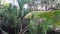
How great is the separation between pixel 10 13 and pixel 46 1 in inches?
97.3

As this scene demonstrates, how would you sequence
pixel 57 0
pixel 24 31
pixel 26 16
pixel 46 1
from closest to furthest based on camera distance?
pixel 24 31, pixel 26 16, pixel 57 0, pixel 46 1

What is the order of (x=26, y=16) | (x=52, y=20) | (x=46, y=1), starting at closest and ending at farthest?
(x=52, y=20), (x=26, y=16), (x=46, y=1)

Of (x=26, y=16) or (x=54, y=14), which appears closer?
(x=54, y=14)

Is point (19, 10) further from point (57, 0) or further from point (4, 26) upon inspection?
point (57, 0)

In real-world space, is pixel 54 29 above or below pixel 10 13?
below

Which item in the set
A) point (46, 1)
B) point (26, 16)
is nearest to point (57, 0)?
point (46, 1)

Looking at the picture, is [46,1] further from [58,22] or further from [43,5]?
[58,22]

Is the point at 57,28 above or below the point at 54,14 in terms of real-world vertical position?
below

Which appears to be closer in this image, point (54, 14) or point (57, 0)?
point (54, 14)

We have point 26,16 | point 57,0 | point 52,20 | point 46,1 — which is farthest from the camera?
point 46,1

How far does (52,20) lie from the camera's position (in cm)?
342

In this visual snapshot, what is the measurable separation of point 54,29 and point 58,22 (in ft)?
0.60

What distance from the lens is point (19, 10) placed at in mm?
4027

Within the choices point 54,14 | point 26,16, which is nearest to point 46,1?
point 26,16
